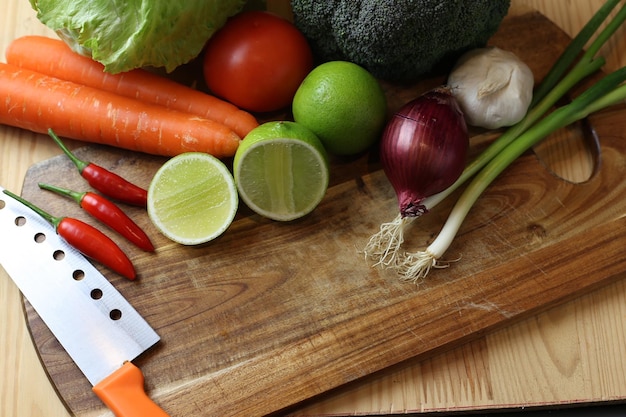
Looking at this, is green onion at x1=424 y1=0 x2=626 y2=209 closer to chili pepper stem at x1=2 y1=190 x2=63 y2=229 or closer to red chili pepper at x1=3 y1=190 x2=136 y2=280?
red chili pepper at x1=3 y1=190 x2=136 y2=280

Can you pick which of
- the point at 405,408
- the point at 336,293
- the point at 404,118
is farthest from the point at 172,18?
the point at 405,408

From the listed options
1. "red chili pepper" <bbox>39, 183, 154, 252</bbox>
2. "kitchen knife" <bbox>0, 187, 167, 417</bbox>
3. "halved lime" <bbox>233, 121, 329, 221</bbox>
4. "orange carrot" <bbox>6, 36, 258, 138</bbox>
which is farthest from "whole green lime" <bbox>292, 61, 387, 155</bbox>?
"kitchen knife" <bbox>0, 187, 167, 417</bbox>

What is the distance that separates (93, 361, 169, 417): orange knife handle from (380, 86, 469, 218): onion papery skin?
571 mm

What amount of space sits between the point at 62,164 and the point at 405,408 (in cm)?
85

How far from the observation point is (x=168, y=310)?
1312mm

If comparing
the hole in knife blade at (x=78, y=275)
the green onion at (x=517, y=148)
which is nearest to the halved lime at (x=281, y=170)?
the green onion at (x=517, y=148)

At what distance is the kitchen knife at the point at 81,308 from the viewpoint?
3.94 feet

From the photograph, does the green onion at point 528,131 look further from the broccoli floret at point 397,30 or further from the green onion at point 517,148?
the broccoli floret at point 397,30

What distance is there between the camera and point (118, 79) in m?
1.53

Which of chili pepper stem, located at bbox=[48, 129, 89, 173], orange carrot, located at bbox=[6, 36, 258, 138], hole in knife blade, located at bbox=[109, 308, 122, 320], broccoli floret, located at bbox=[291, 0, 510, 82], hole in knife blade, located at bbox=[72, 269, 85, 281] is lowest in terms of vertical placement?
hole in knife blade, located at bbox=[109, 308, 122, 320]

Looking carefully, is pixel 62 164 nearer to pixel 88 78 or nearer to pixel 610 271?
pixel 88 78

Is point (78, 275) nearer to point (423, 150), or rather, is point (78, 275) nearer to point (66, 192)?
point (66, 192)

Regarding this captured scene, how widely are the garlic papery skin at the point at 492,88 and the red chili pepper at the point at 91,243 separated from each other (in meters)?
0.76

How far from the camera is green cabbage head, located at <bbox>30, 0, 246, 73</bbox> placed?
4.50 ft
